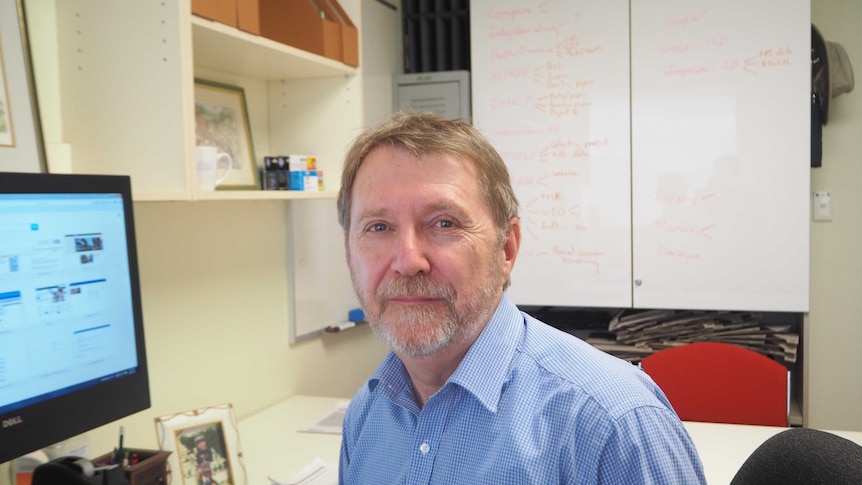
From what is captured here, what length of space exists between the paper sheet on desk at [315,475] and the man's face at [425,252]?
1.99ft

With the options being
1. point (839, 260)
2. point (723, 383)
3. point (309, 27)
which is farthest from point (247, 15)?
point (839, 260)

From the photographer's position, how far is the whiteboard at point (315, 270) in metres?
2.38

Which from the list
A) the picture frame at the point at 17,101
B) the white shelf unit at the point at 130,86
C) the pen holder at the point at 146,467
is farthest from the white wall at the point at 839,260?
the picture frame at the point at 17,101

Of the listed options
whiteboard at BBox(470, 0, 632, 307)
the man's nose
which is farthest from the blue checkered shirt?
whiteboard at BBox(470, 0, 632, 307)

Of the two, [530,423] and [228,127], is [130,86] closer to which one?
[228,127]

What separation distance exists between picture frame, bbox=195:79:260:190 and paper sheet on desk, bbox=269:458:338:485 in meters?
0.82

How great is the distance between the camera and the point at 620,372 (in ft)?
3.34

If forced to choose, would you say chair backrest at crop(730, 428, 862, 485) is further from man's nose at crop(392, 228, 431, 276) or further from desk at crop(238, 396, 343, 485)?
desk at crop(238, 396, 343, 485)

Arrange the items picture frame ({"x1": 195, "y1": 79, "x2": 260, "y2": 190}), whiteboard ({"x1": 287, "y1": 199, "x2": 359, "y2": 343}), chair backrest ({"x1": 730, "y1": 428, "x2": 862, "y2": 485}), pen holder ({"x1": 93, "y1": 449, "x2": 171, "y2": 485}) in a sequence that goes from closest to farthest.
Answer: chair backrest ({"x1": 730, "y1": 428, "x2": 862, "y2": 485}), pen holder ({"x1": 93, "y1": 449, "x2": 171, "y2": 485}), picture frame ({"x1": 195, "y1": 79, "x2": 260, "y2": 190}), whiteboard ({"x1": 287, "y1": 199, "x2": 359, "y2": 343})

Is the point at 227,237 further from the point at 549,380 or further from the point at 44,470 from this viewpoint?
the point at 549,380

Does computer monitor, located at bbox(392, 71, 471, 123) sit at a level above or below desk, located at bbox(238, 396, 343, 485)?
above

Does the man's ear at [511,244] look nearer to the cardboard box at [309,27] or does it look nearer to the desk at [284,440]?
the desk at [284,440]

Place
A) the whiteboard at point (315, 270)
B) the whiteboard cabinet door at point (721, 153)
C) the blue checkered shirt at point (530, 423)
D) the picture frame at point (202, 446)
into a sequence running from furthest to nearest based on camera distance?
1. the whiteboard cabinet door at point (721, 153)
2. the whiteboard at point (315, 270)
3. the picture frame at point (202, 446)
4. the blue checkered shirt at point (530, 423)

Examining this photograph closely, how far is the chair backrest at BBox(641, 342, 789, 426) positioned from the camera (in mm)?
2082
